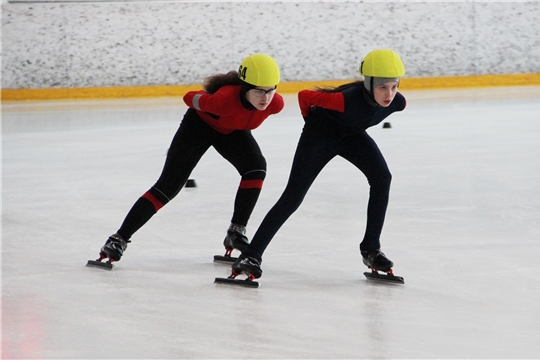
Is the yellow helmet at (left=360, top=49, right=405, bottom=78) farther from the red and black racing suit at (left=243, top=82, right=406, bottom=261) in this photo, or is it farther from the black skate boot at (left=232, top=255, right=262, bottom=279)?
the black skate boot at (left=232, top=255, right=262, bottom=279)

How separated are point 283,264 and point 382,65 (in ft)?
3.63

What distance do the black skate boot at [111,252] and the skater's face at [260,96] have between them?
0.95 meters

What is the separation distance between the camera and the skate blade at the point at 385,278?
11.7ft

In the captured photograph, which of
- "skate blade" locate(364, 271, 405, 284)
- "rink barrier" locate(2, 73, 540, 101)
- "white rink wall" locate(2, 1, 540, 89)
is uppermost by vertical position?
"skate blade" locate(364, 271, 405, 284)

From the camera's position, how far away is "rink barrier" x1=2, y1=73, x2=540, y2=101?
14305 millimetres

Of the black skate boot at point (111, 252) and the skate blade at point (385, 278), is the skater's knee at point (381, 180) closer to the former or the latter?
the skate blade at point (385, 278)

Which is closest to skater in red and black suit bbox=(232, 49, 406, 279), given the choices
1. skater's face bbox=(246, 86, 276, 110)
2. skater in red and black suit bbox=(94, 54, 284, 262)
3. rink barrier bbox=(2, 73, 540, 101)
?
skater's face bbox=(246, 86, 276, 110)

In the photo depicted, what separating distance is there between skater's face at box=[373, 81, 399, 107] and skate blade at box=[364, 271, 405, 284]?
748 millimetres

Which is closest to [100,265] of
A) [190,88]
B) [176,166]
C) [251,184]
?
[176,166]

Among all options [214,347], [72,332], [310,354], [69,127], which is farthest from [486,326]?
[69,127]

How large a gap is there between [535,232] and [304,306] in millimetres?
1785

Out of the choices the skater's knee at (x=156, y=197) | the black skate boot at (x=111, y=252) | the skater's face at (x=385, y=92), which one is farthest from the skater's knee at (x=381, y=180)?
the black skate boot at (x=111, y=252)

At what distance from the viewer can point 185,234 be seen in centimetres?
464

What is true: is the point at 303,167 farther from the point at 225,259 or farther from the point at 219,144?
the point at 225,259
